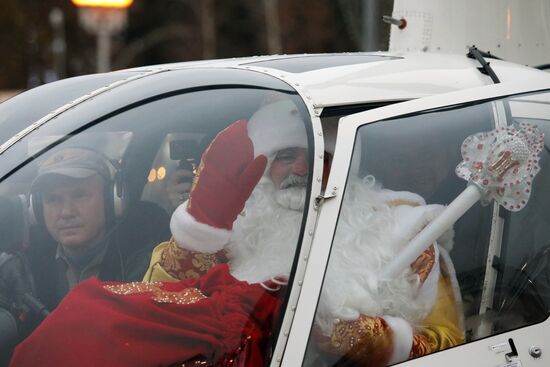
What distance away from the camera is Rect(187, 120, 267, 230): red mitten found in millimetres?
2824

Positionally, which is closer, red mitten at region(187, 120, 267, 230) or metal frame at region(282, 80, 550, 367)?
metal frame at region(282, 80, 550, 367)

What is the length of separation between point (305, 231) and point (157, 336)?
51cm

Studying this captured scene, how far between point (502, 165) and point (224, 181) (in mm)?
861

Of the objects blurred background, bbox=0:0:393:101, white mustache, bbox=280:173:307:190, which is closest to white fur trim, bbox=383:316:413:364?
white mustache, bbox=280:173:307:190

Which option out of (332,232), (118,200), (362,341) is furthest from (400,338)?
(118,200)

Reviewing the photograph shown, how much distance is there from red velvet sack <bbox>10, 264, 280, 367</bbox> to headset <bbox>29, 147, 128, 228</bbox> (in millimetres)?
226

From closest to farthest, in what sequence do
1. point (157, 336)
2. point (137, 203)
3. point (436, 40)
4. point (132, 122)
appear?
point (157, 336) < point (137, 203) < point (132, 122) < point (436, 40)

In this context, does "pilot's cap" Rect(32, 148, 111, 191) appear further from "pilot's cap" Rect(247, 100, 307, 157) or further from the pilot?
"pilot's cap" Rect(247, 100, 307, 157)

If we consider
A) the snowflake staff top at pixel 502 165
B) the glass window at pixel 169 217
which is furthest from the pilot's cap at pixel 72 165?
the snowflake staff top at pixel 502 165

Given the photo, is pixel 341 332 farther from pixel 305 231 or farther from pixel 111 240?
pixel 111 240

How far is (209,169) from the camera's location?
2.88 m

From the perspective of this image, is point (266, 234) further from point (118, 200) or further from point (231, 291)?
point (118, 200)

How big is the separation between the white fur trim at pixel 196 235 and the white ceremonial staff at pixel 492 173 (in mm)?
560

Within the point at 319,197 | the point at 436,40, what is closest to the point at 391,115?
the point at 319,197
